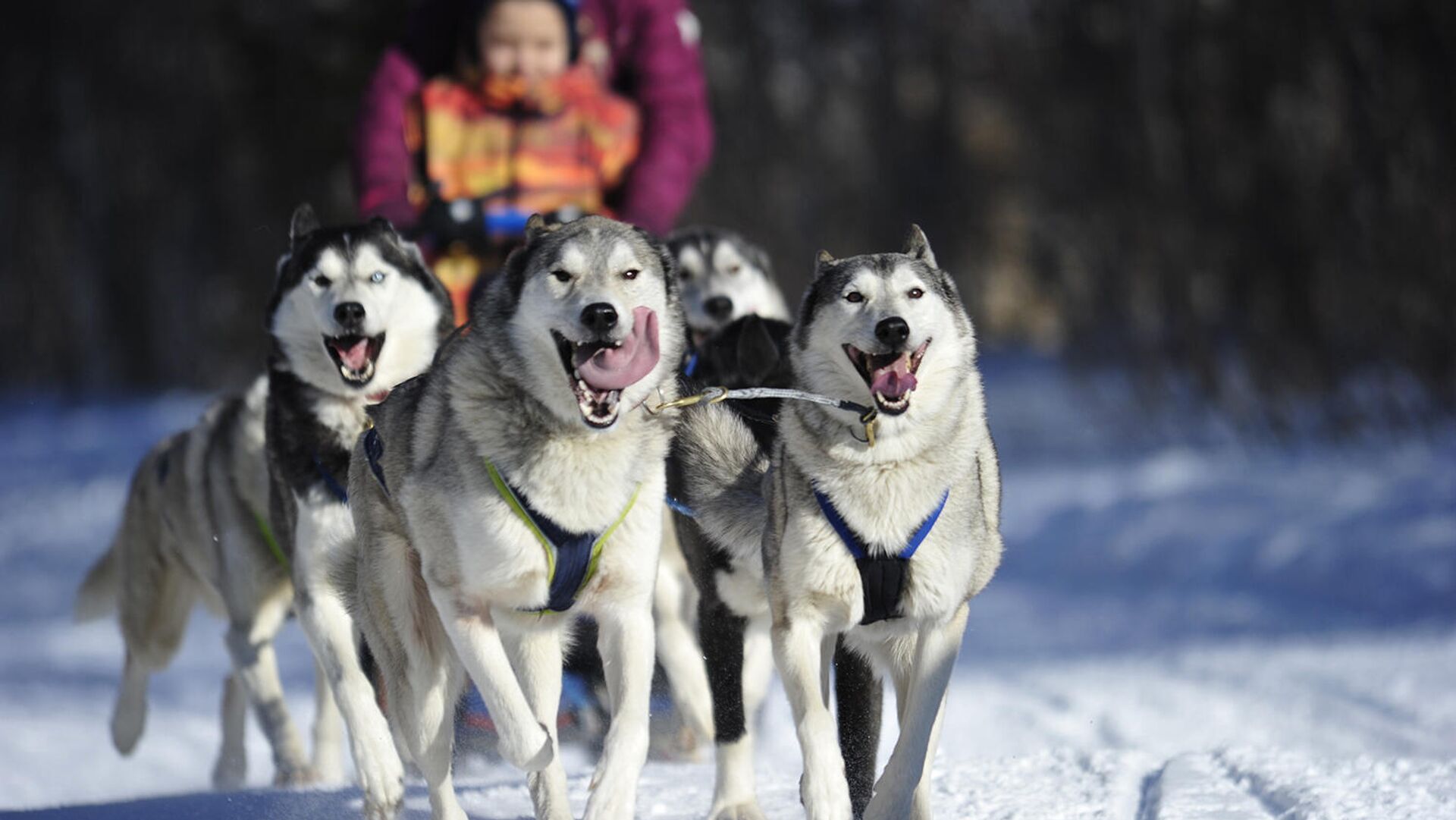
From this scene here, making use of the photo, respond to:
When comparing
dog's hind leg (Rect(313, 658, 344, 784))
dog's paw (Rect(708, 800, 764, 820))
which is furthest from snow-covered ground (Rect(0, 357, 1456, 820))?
dog's hind leg (Rect(313, 658, 344, 784))

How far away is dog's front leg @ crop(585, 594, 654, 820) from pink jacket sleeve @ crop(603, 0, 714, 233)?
7.11 feet

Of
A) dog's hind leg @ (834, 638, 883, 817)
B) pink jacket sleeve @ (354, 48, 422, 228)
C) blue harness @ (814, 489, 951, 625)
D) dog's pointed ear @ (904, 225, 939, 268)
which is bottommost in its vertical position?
dog's hind leg @ (834, 638, 883, 817)

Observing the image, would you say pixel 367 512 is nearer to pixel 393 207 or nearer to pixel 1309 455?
pixel 393 207

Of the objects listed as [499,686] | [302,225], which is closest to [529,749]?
[499,686]

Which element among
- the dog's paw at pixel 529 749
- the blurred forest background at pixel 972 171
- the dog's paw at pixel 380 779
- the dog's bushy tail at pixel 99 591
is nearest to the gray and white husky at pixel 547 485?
the dog's paw at pixel 529 749

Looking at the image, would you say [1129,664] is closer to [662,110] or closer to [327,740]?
[662,110]

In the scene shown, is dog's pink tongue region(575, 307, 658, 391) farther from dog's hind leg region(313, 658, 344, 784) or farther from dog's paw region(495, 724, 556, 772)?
dog's hind leg region(313, 658, 344, 784)

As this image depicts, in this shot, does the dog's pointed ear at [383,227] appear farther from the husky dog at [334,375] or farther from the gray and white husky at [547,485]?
the gray and white husky at [547,485]

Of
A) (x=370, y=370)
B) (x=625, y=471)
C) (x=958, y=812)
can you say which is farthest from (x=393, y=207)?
(x=958, y=812)

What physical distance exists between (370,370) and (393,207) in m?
1.15

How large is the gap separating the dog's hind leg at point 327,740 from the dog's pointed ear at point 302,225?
1247 millimetres

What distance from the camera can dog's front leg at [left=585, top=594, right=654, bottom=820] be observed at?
2.72 meters

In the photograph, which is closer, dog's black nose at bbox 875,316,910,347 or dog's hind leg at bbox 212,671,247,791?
dog's black nose at bbox 875,316,910,347

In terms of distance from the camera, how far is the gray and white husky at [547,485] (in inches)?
111
